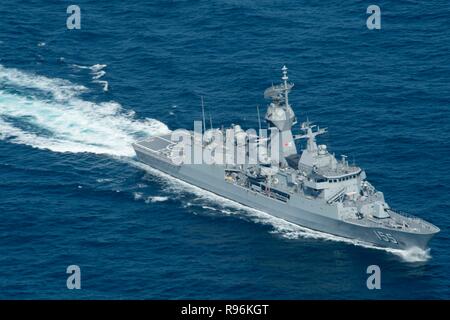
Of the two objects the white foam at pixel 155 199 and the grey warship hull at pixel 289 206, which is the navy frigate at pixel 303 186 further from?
the white foam at pixel 155 199

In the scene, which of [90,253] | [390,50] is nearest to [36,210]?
[90,253]

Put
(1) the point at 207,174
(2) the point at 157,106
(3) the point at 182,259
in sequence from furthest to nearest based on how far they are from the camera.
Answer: (2) the point at 157,106 → (1) the point at 207,174 → (3) the point at 182,259

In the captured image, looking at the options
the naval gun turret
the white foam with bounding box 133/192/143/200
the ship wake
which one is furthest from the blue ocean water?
the naval gun turret

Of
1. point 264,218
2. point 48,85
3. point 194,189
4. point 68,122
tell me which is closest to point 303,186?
point 264,218

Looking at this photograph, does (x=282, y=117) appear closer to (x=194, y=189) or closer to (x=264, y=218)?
(x=264, y=218)
